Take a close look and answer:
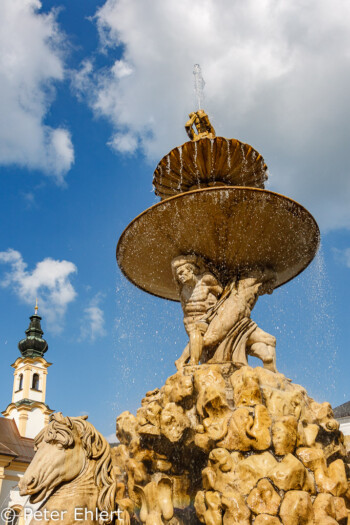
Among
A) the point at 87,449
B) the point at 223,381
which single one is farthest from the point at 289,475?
the point at 87,449

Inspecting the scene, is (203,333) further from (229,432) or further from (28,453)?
(28,453)

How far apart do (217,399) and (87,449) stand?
1.54m

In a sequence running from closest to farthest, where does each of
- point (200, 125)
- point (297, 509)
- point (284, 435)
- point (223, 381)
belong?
point (297, 509) → point (284, 435) → point (223, 381) → point (200, 125)

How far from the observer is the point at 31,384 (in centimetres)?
5050

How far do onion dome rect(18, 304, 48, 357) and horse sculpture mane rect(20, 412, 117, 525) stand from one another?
50.5 metres

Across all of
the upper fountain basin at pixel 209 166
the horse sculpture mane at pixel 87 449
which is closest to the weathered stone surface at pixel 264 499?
the horse sculpture mane at pixel 87 449

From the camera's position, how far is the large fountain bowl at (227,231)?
6449 mm

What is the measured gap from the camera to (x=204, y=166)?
716 cm

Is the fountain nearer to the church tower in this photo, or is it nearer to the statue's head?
the statue's head

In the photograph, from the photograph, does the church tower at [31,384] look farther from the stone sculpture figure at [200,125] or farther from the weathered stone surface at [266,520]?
the weathered stone surface at [266,520]

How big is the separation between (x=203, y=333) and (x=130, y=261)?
187cm

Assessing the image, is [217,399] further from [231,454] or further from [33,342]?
[33,342]


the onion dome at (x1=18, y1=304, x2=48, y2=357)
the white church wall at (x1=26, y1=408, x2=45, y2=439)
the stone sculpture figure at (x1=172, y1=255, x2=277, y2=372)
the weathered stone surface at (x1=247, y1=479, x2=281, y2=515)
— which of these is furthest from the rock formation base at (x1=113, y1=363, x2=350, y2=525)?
the onion dome at (x1=18, y1=304, x2=48, y2=357)

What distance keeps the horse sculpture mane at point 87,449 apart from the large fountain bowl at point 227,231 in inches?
128
